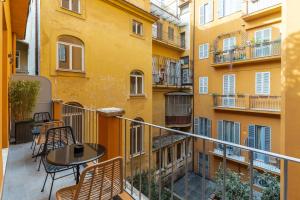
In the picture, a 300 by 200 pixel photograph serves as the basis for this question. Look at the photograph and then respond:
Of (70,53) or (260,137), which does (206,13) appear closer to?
(260,137)

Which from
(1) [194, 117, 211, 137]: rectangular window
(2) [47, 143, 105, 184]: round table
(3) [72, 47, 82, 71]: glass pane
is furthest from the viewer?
(1) [194, 117, 211, 137]: rectangular window

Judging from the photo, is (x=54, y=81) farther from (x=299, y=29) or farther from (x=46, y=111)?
(x=299, y=29)

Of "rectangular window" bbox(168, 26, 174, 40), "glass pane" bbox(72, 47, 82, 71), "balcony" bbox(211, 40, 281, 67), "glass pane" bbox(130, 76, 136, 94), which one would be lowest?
"glass pane" bbox(130, 76, 136, 94)

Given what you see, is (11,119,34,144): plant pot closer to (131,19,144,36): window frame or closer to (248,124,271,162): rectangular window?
(131,19,144,36): window frame

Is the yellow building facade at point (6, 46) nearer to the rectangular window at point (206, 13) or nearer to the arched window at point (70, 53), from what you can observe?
the arched window at point (70, 53)

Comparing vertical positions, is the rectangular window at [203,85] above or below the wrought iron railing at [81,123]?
above

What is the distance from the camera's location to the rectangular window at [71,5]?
813cm

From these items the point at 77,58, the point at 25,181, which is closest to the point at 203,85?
the point at 77,58

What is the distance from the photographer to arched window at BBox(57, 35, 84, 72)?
803 cm

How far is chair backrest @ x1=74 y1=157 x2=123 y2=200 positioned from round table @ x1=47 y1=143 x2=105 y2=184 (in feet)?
1.42

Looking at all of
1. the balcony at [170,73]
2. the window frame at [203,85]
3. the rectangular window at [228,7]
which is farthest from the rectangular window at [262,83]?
the balcony at [170,73]

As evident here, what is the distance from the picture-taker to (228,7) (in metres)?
13.3

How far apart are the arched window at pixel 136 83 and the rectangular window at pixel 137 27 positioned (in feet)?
7.82

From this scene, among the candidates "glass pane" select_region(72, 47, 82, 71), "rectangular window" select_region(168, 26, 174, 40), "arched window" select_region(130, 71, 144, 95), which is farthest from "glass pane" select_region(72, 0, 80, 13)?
"rectangular window" select_region(168, 26, 174, 40)
